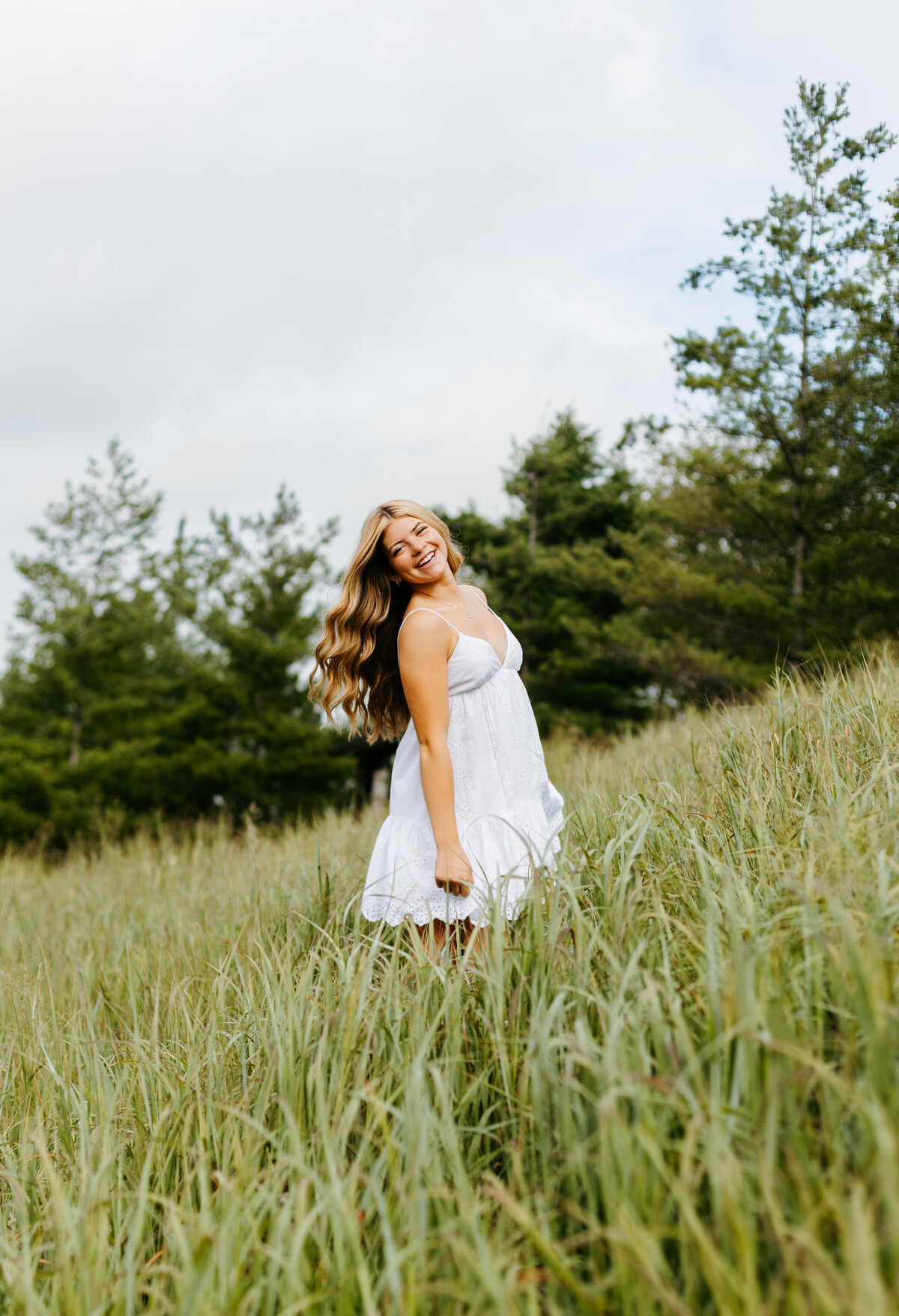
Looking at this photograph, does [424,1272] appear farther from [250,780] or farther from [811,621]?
[250,780]

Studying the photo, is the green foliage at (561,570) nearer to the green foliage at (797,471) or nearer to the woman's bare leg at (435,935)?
the green foliage at (797,471)

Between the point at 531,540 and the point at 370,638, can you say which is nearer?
the point at 370,638

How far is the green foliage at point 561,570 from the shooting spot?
47.6ft

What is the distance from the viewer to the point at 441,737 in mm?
2438

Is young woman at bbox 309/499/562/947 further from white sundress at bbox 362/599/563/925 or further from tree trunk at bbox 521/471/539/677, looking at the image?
tree trunk at bbox 521/471/539/677

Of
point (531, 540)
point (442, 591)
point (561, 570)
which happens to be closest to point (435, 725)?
point (442, 591)

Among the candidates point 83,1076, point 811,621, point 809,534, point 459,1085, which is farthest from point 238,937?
point 809,534

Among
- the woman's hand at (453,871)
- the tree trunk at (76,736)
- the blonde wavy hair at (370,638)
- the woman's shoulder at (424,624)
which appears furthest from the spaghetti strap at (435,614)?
the tree trunk at (76,736)

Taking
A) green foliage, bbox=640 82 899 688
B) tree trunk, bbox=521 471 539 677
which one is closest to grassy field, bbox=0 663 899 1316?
green foliage, bbox=640 82 899 688

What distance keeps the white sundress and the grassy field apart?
17 cm

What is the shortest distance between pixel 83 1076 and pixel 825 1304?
212 centimetres

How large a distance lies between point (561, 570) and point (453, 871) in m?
11.9

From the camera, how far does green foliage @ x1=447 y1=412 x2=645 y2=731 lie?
14523 millimetres

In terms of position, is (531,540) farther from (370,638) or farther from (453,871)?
(453,871)
